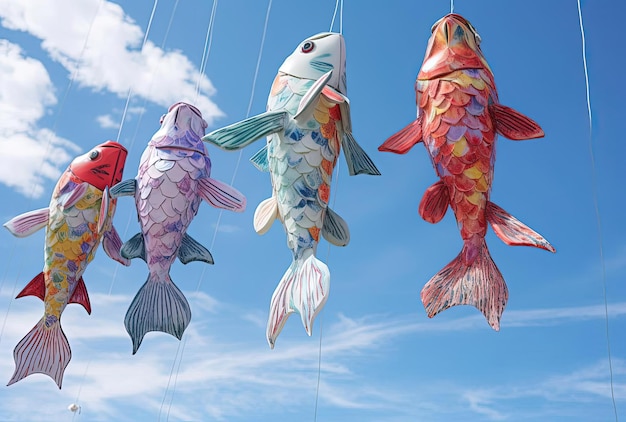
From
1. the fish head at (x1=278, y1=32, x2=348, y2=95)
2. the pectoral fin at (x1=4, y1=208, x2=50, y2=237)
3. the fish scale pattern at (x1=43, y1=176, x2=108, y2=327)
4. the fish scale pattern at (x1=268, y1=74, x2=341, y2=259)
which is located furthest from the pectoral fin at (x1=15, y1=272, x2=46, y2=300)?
the fish head at (x1=278, y1=32, x2=348, y2=95)

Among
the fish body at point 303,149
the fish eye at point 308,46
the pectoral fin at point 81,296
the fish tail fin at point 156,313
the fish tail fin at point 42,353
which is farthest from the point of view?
the pectoral fin at point 81,296

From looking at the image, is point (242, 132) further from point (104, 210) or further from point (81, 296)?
point (81, 296)

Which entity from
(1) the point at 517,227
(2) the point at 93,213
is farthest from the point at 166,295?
(1) the point at 517,227

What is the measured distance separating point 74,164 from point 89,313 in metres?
1.42

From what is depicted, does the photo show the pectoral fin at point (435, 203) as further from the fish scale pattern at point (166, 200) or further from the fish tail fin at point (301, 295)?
the fish scale pattern at point (166, 200)

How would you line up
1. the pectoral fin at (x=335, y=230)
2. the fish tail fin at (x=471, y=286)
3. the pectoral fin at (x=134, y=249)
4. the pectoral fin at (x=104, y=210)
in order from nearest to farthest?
the fish tail fin at (x=471, y=286) < the pectoral fin at (x=335, y=230) < the pectoral fin at (x=134, y=249) < the pectoral fin at (x=104, y=210)

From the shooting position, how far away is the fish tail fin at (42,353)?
19.7 feet

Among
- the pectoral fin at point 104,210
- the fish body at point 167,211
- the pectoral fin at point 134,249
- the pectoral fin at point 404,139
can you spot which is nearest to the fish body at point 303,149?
the pectoral fin at point 404,139

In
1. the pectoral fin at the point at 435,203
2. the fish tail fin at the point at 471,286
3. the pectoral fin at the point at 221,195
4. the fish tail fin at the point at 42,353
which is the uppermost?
the pectoral fin at the point at 221,195

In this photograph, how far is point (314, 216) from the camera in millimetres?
4672

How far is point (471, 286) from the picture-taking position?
439cm

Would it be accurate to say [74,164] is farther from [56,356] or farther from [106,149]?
[56,356]

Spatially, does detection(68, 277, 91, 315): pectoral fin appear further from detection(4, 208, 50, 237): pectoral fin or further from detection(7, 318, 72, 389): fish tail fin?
detection(4, 208, 50, 237): pectoral fin

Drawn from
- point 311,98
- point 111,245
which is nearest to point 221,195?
point 311,98
